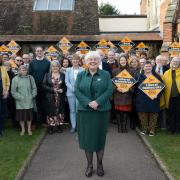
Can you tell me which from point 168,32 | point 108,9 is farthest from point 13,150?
point 108,9

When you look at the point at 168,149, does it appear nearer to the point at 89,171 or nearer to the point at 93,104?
the point at 89,171

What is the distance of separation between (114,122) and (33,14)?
17.4 metres

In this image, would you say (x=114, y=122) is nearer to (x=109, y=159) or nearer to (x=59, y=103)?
(x=59, y=103)

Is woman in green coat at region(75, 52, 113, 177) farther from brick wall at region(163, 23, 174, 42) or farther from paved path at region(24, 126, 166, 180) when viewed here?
brick wall at region(163, 23, 174, 42)

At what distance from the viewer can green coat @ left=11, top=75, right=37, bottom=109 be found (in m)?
9.70

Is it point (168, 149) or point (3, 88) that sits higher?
point (3, 88)

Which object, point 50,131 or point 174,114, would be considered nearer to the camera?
point 174,114

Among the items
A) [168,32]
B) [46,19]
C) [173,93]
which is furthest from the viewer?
[46,19]

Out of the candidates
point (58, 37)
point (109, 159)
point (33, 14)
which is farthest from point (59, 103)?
point (33, 14)

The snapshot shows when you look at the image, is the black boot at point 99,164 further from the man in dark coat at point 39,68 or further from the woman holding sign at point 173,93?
the man in dark coat at point 39,68

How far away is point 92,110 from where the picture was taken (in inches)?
257

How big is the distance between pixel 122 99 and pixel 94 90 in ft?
11.7

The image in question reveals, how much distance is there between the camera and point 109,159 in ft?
25.6

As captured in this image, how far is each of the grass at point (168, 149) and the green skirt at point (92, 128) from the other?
54.6 inches
